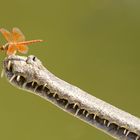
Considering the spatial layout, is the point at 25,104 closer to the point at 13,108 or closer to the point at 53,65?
the point at 13,108

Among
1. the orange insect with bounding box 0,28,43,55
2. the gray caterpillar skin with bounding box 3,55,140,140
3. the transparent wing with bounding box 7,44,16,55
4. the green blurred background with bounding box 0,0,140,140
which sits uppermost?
the green blurred background with bounding box 0,0,140,140

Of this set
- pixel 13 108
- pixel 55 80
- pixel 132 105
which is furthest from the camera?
pixel 132 105

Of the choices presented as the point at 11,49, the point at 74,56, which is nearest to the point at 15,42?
the point at 11,49

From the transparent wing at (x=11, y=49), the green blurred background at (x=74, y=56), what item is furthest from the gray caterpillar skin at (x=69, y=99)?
the green blurred background at (x=74, y=56)

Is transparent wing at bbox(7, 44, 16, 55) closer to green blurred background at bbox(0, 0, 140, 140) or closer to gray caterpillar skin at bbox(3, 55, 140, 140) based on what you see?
gray caterpillar skin at bbox(3, 55, 140, 140)

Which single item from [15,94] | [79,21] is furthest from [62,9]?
[15,94]

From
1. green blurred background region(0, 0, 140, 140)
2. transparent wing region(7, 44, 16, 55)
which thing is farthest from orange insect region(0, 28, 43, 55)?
green blurred background region(0, 0, 140, 140)

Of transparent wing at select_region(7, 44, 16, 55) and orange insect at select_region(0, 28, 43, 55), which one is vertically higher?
orange insect at select_region(0, 28, 43, 55)
